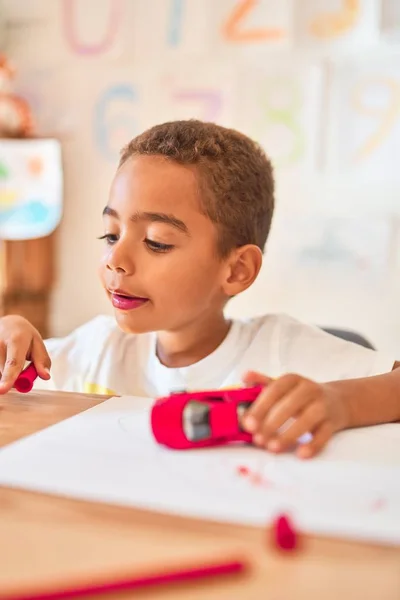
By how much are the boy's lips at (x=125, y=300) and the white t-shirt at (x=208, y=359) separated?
136mm

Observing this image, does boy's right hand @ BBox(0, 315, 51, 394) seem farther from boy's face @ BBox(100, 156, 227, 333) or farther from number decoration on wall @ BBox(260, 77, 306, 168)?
number decoration on wall @ BBox(260, 77, 306, 168)

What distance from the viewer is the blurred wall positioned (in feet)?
6.66

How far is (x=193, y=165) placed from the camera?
0.99m

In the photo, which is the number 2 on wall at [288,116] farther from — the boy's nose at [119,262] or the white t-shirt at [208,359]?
the boy's nose at [119,262]

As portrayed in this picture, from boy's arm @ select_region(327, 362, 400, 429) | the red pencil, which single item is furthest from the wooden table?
boy's arm @ select_region(327, 362, 400, 429)

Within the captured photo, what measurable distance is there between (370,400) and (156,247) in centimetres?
35

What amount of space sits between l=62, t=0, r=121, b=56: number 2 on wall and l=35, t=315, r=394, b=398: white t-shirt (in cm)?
143

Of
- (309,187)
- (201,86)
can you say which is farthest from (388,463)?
(201,86)

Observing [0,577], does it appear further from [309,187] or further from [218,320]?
[309,187]

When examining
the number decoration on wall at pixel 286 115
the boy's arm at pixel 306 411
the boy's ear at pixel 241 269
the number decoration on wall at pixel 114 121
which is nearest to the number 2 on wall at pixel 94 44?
the number decoration on wall at pixel 114 121

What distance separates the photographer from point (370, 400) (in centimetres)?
68

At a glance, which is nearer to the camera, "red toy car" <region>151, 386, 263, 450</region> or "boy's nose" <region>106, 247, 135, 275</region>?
"red toy car" <region>151, 386, 263, 450</region>

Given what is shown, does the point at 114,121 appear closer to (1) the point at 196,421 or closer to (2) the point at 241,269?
(2) the point at 241,269

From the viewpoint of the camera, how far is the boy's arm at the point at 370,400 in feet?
2.15
